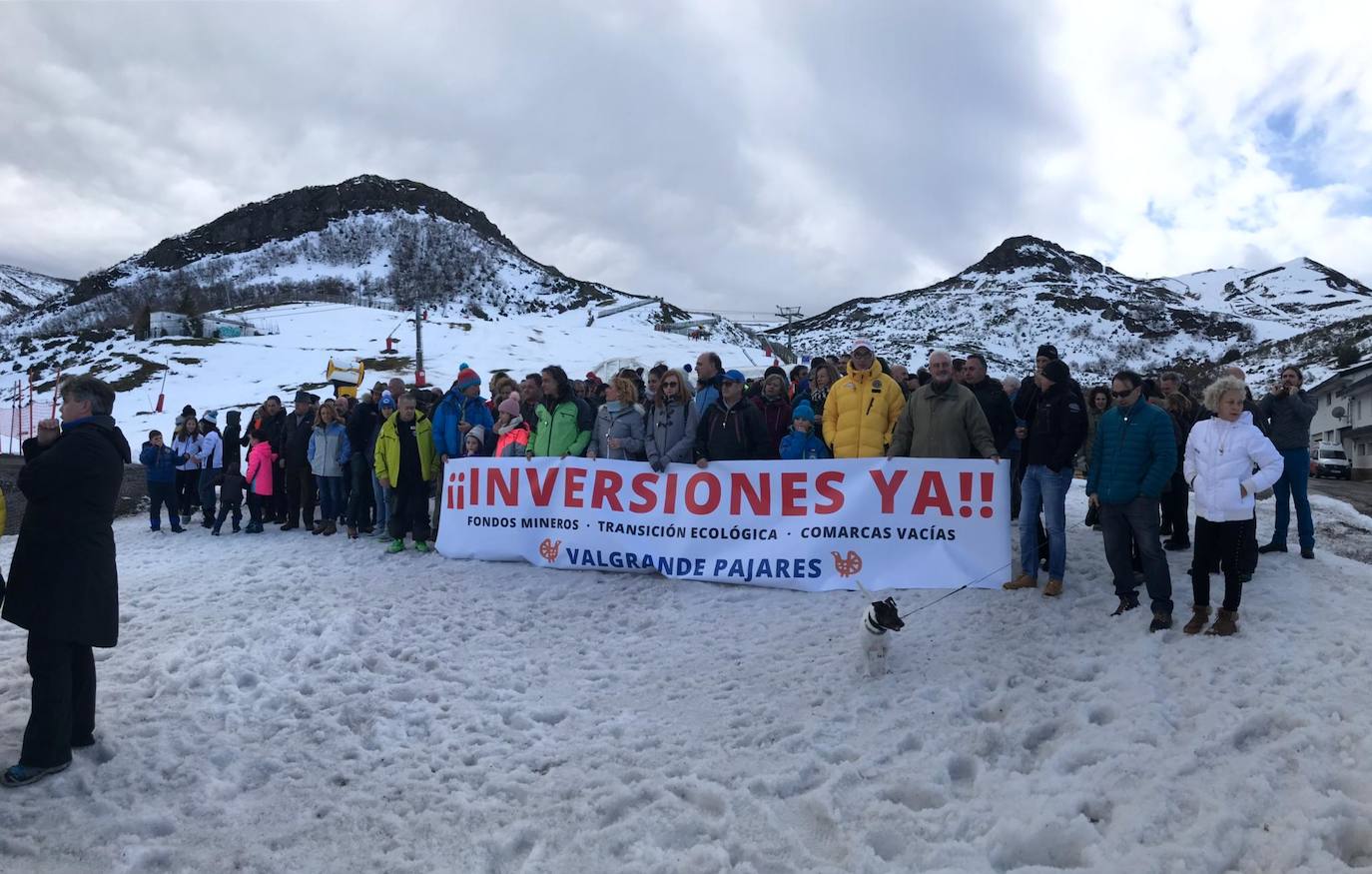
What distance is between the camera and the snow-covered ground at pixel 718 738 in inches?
135

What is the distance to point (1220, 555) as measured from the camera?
5129 mm

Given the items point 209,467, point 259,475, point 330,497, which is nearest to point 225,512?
point 259,475

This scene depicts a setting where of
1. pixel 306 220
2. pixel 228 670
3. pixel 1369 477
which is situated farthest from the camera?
pixel 306 220

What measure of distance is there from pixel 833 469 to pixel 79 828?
5.60 metres

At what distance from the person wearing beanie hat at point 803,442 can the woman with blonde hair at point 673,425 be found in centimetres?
93

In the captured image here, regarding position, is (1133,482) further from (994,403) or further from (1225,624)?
(994,403)

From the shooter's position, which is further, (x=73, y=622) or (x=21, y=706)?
(x=21, y=706)

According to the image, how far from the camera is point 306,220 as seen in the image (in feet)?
518

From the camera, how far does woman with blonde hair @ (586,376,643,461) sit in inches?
310

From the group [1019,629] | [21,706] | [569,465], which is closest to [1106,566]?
[1019,629]

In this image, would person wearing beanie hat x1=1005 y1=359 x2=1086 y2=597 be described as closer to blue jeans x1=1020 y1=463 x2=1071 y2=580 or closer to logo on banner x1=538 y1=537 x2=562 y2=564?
blue jeans x1=1020 y1=463 x2=1071 y2=580

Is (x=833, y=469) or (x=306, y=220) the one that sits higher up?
(x=306, y=220)

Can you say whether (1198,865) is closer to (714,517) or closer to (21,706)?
(714,517)

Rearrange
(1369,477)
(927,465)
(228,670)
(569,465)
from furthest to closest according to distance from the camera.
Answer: (1369,477), (569,465), (927,465), (228,670)
